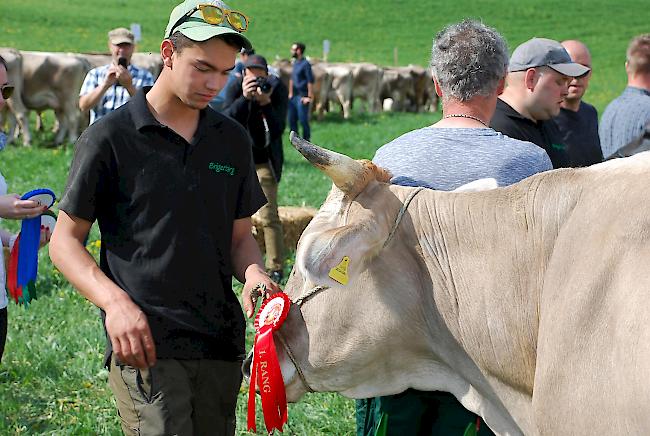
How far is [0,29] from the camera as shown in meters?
40.9

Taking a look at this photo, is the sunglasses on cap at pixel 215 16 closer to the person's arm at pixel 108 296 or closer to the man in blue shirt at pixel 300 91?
the person's arm at pixel 108 296

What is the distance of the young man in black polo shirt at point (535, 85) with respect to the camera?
4992mm

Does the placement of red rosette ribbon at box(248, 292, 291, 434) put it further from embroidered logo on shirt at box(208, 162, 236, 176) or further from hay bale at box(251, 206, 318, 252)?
hay bale at box(251, 206, 318, 252)

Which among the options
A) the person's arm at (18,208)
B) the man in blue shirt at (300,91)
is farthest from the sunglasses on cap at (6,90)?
the man in blue shirt at (300,91)

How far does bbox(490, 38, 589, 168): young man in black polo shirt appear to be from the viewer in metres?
4.99

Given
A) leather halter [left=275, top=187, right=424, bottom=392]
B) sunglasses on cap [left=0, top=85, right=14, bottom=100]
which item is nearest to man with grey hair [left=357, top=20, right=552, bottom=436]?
leather halter [left=275, top=187, right=424, bottom=392]

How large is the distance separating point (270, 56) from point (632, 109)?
3513 centimetres

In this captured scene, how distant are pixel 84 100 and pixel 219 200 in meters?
4.73

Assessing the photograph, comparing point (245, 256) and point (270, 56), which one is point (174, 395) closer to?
point (245, 256)

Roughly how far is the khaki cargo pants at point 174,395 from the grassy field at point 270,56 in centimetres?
179

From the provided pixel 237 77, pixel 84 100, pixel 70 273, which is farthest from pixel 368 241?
pixel 237 77

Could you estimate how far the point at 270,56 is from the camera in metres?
40.6

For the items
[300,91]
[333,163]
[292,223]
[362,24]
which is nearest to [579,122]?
[292,223]

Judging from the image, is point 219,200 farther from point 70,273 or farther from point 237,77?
point 237,77
